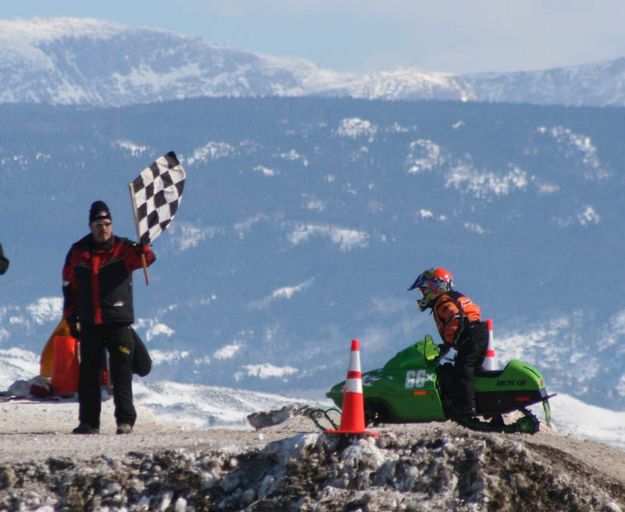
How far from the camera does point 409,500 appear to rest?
12141 mm

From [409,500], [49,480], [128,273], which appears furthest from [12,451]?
[409,500]

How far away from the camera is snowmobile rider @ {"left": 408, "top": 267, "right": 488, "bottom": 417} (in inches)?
626

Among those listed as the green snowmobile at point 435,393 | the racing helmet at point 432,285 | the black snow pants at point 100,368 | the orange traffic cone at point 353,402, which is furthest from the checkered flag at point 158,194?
the orange traffic cone at point 353,402

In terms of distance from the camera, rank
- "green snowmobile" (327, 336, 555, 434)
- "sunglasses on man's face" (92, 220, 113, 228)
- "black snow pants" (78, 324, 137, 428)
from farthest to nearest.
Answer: "green snowmobile" (327, 336, 555, 434)
"black snow pants" (78, 324, 137, 428)
"sunglasses on man's face" (92, 220, 113, 228)

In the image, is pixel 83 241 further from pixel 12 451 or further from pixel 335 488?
pixel 335 488

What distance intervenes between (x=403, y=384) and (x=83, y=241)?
285cm

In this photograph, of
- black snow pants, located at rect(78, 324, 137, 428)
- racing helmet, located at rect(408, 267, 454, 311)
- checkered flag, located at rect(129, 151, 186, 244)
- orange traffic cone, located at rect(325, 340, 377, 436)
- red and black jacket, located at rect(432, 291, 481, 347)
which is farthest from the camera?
racing helmet, located at rect(408, 267, 454, 311)

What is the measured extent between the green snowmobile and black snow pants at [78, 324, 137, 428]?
5.67ft

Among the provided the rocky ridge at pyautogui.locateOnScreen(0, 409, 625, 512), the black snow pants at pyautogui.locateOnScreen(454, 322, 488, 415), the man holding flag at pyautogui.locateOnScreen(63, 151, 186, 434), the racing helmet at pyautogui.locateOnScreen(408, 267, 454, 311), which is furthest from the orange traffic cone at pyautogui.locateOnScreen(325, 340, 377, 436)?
the racing helmet at pyautogui.locateOnScreen(408, 267, 454, 311)

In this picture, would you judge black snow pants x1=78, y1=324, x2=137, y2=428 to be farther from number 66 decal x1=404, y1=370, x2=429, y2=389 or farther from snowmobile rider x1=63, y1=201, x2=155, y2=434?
number 66 decal x1=404, y1=370, x2=429, y2=389

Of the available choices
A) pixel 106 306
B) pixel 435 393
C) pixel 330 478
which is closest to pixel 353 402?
pixel 330 478

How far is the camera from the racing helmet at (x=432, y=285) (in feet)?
52.9

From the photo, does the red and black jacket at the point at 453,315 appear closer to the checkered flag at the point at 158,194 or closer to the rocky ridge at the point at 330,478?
the checkered flag at the point at 158,194

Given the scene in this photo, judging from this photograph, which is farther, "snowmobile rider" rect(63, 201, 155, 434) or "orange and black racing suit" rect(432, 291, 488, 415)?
"orange and black racing suit" rect(432, 291, 488, 415)
